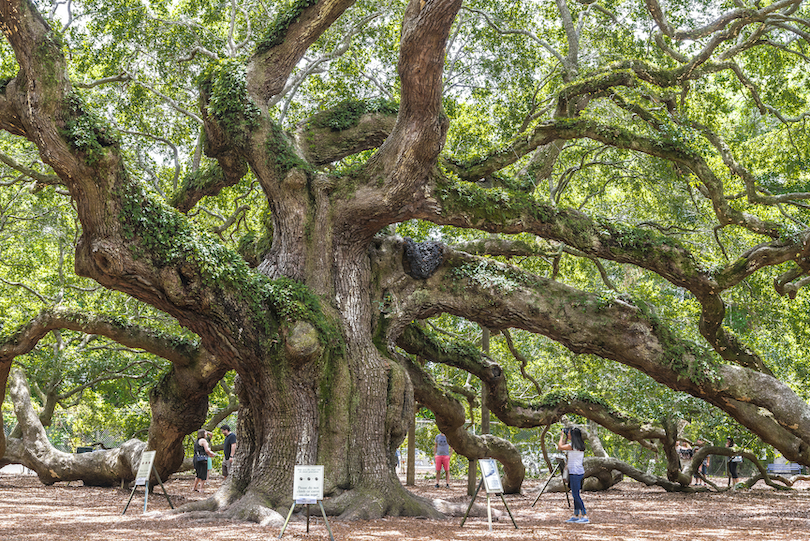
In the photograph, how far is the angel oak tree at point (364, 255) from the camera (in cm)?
779

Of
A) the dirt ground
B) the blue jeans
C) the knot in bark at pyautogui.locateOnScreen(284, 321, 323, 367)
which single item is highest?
the knot in bark at pyautogui.locateOnScreen(284, 321, 323, 367)

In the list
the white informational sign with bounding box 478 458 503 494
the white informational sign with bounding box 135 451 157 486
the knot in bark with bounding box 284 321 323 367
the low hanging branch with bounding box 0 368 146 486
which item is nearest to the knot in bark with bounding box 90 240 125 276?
the knot in bark with bounding box 284 321 323 367

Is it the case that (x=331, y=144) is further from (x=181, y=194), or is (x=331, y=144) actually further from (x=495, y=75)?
(x=495, y=75)

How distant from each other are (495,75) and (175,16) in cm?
646

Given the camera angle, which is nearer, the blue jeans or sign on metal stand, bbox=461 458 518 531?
sign on metal stand, bbox=461 458 518 531

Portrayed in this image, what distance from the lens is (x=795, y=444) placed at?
8.98 metres

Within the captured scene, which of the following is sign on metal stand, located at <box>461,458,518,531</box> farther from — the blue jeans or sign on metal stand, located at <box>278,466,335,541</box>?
sign on metal stand, located at <box>278,466,335,541</box>

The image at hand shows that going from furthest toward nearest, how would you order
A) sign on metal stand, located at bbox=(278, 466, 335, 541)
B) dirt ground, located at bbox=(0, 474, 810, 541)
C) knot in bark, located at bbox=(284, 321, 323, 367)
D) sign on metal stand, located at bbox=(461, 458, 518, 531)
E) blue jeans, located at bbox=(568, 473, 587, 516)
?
blue jeans, located at bbox=(568, 473, 587, 516), knot in bark, located at bbox=(284, 321, 323, 367), sign on metal stand, located at bbox=(461, 458, 518, 531), dirt ground, located at bbox=(0, 474, 810, 541), sign on metal stand, located at bbox=(278, 466, 335, 541)

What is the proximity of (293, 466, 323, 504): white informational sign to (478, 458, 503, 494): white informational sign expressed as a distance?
191cm

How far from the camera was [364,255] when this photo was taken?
973 centimetres

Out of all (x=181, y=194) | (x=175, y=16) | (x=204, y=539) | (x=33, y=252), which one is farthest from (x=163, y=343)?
(x=33, y=252)

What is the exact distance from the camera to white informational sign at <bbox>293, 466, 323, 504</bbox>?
662cm

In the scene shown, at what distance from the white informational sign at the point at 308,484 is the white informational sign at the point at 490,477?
1906 mm

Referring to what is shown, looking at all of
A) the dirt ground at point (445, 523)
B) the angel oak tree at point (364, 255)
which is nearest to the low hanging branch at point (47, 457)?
the dirt ground at point (445, 523)
